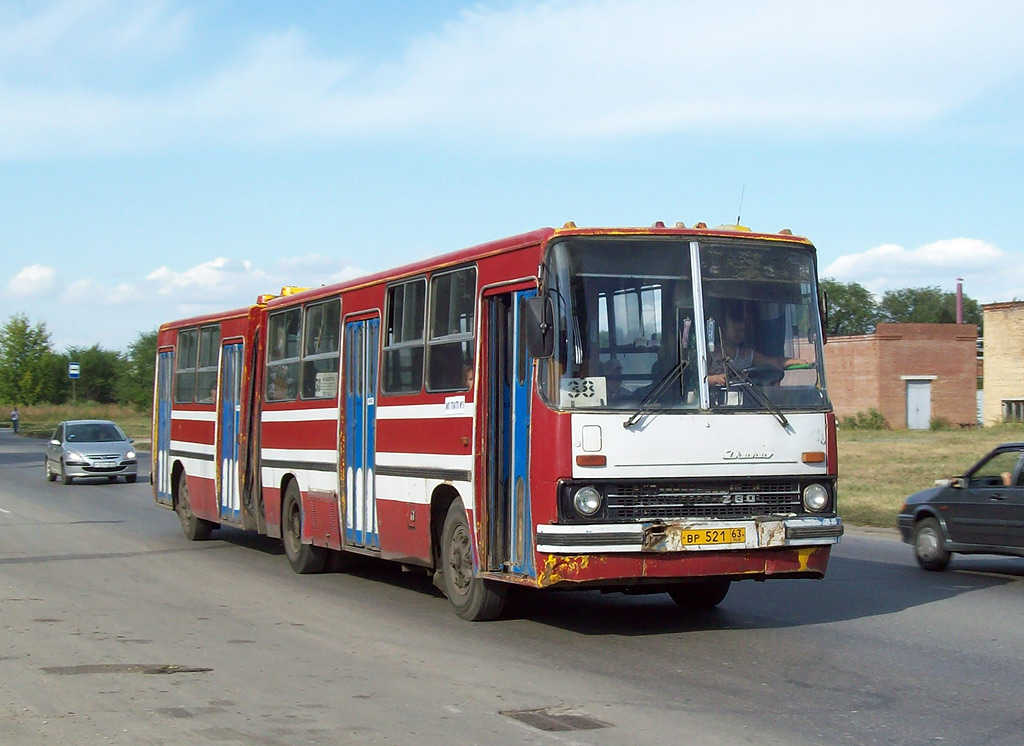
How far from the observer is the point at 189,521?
19266mm

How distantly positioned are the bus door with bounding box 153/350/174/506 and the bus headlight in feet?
40.9

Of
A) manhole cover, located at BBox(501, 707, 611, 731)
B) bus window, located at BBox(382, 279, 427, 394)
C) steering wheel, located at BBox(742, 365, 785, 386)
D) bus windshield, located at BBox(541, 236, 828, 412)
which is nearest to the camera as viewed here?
manhole cover, located at BBox(501, 707, 611, 731)

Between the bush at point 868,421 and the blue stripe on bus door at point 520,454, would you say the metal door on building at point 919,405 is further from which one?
the blue stripe on bus door at point 520,454

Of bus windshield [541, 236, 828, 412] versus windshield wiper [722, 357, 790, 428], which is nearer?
bus windshield [541, 236, 828, 412]

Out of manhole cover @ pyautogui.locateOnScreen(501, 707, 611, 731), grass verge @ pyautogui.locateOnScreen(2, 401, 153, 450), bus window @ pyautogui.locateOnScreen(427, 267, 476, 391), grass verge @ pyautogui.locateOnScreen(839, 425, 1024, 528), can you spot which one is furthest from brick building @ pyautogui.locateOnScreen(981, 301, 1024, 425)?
manhole cover @ pyautogui.locateOnScreen(501, 707, 611, 731)

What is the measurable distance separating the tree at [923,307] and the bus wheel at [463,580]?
120765 mm

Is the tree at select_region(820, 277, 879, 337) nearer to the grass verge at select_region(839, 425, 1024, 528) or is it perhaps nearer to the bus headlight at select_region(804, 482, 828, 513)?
the grass verge at select_region(839, 425, 1024, 528)

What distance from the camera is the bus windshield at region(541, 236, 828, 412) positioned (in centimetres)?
957

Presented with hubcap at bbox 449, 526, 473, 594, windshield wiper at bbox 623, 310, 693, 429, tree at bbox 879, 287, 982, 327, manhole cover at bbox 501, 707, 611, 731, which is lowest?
manhole cover at bbox 501, 707, 611, 731

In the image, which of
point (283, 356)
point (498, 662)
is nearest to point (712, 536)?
point (498, 662)

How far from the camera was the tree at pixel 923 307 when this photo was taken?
126 m

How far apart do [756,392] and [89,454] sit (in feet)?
88.6

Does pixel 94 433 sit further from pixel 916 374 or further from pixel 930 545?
pixel 916 374

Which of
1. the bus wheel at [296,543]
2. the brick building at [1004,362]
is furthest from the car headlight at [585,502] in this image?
the brick building at [1004,362]
